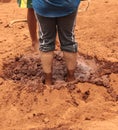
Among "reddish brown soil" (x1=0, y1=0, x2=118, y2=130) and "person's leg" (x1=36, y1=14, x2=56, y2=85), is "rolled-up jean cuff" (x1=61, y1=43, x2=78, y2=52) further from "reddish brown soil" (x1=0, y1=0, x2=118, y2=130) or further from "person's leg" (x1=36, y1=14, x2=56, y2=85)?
"reddish brown soil" (x1=0, y1=0, x2=118, y2=130)

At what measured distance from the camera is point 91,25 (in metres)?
5.59

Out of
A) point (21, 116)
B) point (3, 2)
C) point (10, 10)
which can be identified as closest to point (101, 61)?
point (21, 116)

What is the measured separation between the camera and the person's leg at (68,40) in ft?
11.4

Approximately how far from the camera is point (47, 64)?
3750mm

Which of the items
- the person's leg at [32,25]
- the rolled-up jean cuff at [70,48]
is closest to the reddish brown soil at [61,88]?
the person's leg at [32,25]

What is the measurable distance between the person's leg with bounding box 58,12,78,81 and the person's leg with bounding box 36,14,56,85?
0.25 feet

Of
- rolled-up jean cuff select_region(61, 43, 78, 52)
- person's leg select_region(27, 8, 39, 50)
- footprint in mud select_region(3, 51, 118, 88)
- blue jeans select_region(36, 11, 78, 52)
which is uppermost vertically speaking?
blue jeans select_region(36, 11, 78, 52)

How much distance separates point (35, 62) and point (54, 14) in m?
1.07

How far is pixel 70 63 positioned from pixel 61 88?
0.27 m

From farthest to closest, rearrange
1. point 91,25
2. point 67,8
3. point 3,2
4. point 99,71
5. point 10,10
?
point 3,2 → point 10,10 → point 91,25 → point 99,71 → point 67,8

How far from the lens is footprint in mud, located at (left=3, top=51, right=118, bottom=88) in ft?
13.1

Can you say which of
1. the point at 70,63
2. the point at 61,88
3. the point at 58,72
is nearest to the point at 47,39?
the point at 70,63

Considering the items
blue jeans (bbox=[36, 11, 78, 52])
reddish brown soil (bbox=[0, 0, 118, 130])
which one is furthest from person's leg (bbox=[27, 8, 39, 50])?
blue jeans (bbox=[36, 11, 78, 52])

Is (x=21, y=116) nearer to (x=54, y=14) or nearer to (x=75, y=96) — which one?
(x=75, y=96)
